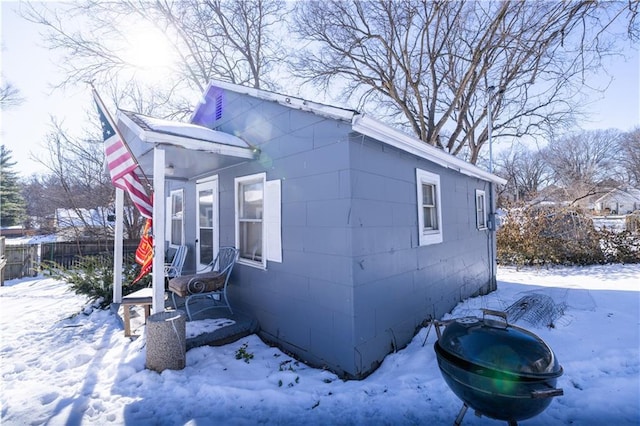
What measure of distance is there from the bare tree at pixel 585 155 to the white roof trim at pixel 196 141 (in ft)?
119

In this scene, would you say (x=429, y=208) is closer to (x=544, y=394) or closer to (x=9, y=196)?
(x=544, y=394)

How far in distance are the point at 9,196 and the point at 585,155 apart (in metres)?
54.9

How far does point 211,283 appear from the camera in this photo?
171 inches

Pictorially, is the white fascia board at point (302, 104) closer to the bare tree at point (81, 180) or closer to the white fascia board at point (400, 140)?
the white fascia board at point (400, 140)

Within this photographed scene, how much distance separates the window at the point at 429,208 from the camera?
4387 millimetres

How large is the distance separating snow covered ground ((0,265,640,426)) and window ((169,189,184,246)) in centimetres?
282

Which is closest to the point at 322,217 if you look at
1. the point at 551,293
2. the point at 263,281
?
the point at 263,281

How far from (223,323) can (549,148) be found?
1527 inches

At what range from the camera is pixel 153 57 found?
11711 mm

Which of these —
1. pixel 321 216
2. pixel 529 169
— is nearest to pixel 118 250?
pixel 321 216

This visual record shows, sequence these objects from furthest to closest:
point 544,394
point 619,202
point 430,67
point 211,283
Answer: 1. point 619,202
2. point 430,67
3. point 211,283
4. point 544,394

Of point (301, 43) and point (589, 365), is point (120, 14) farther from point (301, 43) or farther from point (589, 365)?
point (589, 365)

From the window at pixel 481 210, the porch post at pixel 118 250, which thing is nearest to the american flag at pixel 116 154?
the porch post at pixel 118 250

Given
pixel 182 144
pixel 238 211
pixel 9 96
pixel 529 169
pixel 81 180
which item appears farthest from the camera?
pixel 529 169
